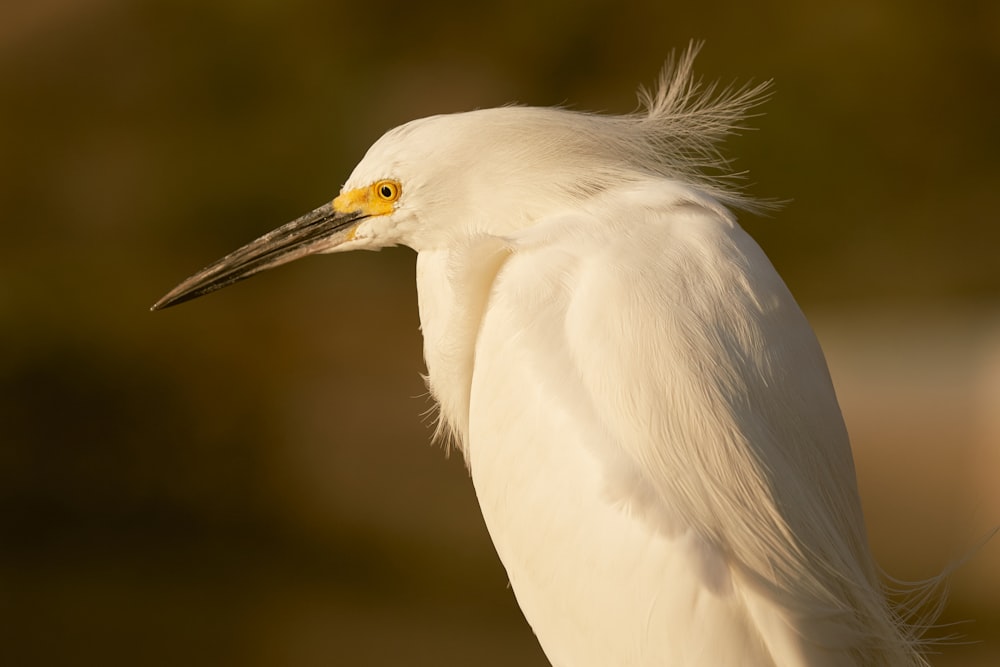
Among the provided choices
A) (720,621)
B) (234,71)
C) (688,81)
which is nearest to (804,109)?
(234,71)

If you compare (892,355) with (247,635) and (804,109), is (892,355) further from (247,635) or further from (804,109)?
(247,635)

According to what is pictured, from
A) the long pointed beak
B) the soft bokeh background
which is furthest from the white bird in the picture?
the soft bokeh background

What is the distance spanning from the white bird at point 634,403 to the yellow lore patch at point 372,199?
1 centimetres

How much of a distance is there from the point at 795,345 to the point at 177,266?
3798mm

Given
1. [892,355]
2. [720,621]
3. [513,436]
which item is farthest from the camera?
[892,355]

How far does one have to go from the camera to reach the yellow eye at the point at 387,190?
1297 millimetres

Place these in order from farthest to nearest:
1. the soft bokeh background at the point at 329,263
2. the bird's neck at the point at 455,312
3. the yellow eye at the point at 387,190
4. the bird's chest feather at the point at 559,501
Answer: the soft bokeh background at the point at 329,263
the yellow eye at the point at 387,190
the bird's neck at the point at 455,312
the bird's chest feather at the point at 559,501

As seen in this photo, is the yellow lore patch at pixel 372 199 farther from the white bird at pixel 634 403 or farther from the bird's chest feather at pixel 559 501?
the bird's chest feather at pixel 559 501

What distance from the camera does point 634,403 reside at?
102cm

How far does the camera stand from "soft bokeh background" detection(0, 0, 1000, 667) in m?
3.65

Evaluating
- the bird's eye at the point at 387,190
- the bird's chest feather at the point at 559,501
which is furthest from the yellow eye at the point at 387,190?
the bird's chest feather at the point at 559,501

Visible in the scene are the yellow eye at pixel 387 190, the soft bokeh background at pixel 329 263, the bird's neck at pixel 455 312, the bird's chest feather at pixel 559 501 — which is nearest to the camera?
the bird's chest feather at pixel 559 501

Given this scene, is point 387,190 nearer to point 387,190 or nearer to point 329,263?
point 387,190

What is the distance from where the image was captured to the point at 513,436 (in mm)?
1104
